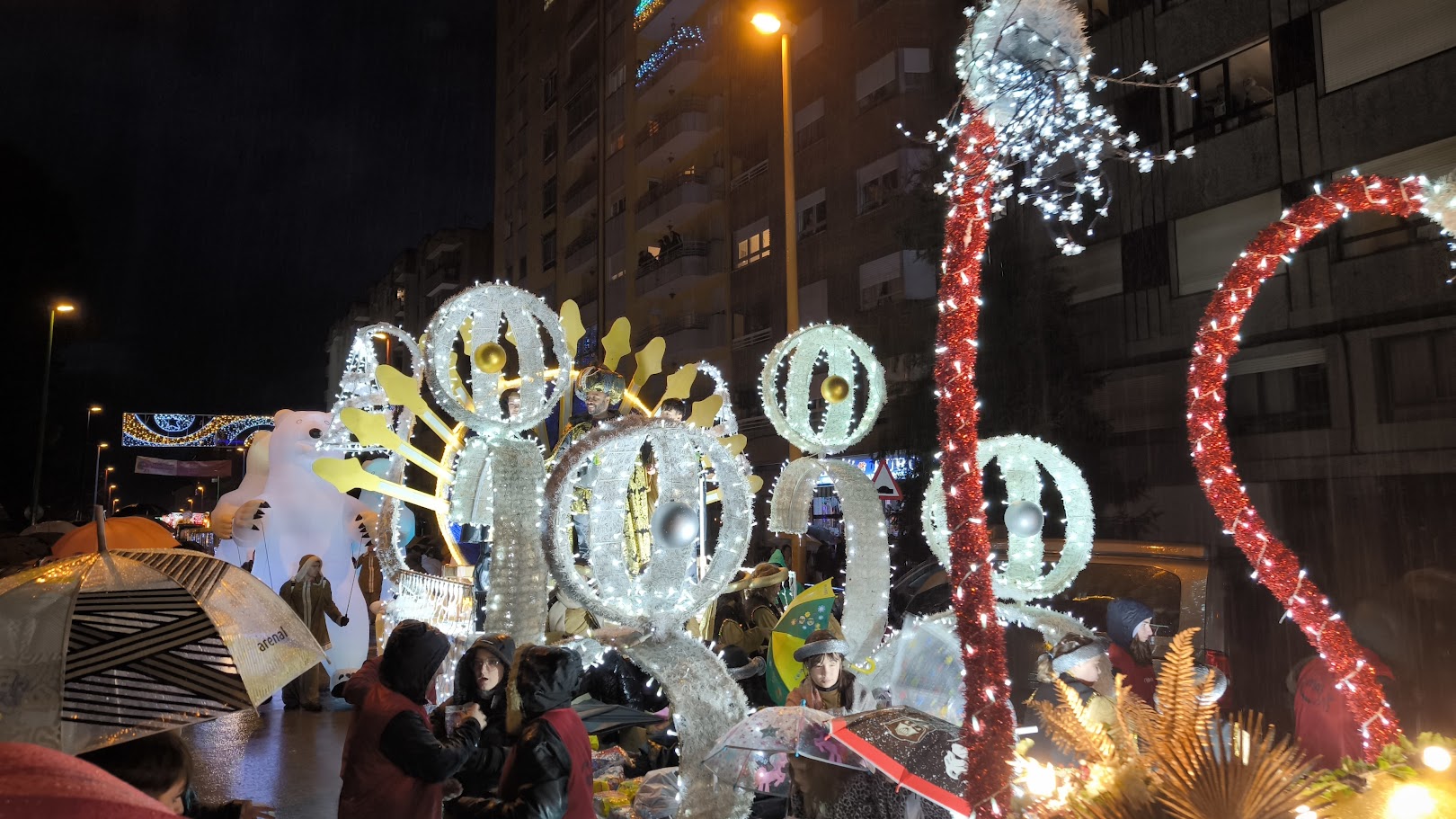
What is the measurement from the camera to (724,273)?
28219mm

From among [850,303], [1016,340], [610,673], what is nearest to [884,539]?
[610,673]

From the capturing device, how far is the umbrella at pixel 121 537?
16.1 ft

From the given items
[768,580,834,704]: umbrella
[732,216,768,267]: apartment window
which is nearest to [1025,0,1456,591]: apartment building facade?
[768,580,834,704]: umbrella

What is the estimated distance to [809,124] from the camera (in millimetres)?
24156

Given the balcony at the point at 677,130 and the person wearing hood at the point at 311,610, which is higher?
the balcony at the point at 677,130

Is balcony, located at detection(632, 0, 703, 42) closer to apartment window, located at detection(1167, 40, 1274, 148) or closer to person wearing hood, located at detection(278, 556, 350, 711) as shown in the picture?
apartment window, located at detection(1167, 40, 1274, 148)

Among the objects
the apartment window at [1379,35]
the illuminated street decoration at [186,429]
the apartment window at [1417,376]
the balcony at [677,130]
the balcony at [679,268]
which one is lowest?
the apartment window at [1417,376]

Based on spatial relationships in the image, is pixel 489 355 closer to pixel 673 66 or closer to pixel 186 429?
pixel 673 66

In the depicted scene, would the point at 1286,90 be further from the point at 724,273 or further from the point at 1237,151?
the point at 724,273

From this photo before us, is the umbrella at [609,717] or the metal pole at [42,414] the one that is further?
the metal pole at [42,414]

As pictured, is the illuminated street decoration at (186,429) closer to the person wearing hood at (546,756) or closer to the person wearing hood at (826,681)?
the person wearing hood at (826,681)

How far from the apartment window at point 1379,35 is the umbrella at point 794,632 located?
1148 centimetres

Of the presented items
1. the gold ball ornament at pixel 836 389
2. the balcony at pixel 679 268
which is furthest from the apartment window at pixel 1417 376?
the balcony at pixel 679 268

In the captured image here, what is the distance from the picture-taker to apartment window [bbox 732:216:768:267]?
2648 cm
